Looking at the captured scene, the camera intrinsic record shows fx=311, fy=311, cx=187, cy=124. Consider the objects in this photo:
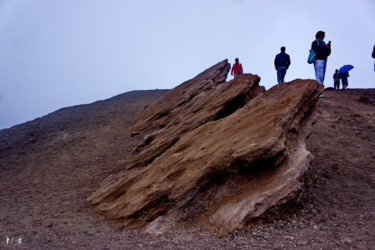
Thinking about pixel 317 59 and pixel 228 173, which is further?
pixel 317 59

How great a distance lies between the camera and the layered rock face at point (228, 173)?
5570 millimetres

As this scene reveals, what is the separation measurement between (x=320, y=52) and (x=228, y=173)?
8320 mm

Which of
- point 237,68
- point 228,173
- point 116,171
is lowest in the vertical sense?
point 116,171

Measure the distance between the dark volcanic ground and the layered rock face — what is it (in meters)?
0.38

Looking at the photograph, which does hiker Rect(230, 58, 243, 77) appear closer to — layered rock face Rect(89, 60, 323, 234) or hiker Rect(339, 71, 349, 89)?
hiker Rect(339, 71, 349, 89)

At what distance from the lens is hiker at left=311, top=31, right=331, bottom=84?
39.2 feet

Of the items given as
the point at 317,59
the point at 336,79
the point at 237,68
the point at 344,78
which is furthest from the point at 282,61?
the point at 336,79

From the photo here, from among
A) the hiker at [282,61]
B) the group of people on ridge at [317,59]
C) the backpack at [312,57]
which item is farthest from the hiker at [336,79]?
the backpack at [312,57]

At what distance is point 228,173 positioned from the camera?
6.17 m

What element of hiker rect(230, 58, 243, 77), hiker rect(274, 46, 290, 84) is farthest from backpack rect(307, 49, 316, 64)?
hiker rect(230, 58, 243, 77)

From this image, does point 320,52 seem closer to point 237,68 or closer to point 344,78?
point 237,68

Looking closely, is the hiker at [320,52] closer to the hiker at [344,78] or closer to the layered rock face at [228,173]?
the layered rock face at [228,173]

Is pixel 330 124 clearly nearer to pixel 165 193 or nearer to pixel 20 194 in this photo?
pixel 165 193

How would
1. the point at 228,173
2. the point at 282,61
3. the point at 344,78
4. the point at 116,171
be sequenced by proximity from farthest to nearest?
the point at 344,78 < the point at 282,61 < the point at 116,171 < the point at 228,173
